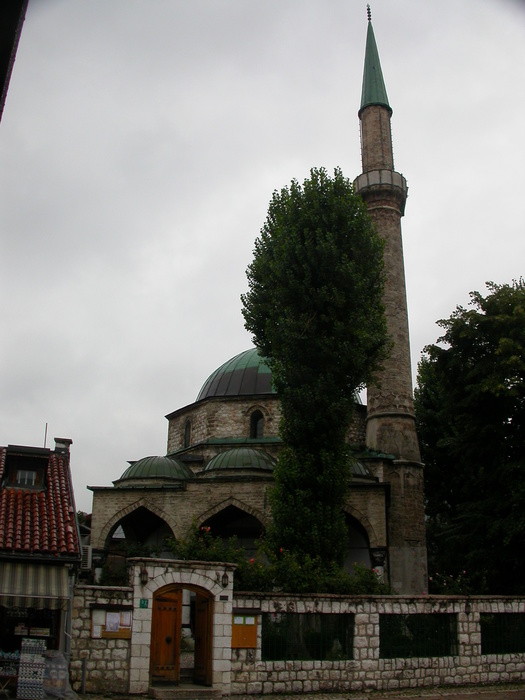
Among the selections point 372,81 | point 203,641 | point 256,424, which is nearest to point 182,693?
point 203,641

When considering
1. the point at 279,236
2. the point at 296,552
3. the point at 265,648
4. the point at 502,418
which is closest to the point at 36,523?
the point at 265,648

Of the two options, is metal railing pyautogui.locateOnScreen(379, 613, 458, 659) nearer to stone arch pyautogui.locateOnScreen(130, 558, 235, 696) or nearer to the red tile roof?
stone arch pyautogui.locateOnScreen(130, 558, 235, 696)

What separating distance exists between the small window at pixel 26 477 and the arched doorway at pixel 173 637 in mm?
3752

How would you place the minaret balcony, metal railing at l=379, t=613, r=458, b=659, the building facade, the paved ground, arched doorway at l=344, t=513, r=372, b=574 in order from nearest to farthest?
1. the paved ground
2. metal railing at l=379, t=613, r=458, b=659
3. the building facade
4. arched doorway at l=344, t=513, r=372, b=574
5. the minaret balcony

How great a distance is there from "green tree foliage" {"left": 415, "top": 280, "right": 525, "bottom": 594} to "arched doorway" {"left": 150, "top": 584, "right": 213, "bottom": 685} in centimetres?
748

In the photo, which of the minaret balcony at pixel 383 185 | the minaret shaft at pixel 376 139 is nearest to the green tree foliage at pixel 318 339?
the minaret balcony at pixel 383 185

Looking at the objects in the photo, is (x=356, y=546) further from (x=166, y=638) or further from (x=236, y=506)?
(x=166, y=638)

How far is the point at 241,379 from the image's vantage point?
25062mm

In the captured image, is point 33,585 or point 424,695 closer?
point 33,585

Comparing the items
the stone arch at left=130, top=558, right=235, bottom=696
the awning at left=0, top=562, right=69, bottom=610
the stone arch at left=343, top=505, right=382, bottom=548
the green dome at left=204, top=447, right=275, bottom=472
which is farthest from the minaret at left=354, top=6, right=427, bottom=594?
the awning at left=0, top=562, right=69, bottom=610

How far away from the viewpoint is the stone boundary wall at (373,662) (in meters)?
10.3

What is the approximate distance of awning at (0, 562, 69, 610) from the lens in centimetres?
969

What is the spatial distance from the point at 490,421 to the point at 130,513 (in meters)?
10.2

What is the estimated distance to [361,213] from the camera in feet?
55.0
